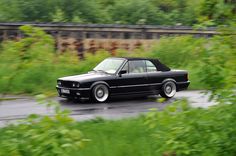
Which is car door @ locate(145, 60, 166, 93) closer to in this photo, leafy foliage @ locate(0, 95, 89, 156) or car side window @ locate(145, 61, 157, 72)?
car side window @ locate(145, 61, 157, 72)

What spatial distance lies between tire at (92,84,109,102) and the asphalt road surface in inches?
9.4

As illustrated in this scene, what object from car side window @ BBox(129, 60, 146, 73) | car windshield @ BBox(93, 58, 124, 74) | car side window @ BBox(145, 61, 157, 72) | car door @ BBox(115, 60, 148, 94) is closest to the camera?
car door @ BBox(115, 60, 148, 94)

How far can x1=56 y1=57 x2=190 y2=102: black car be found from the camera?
15023 millimetres

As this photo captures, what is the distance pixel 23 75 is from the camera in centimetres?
1908

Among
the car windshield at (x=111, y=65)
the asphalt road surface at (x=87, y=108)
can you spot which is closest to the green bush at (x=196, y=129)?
the asphalt road surface at (x=87, y=108)

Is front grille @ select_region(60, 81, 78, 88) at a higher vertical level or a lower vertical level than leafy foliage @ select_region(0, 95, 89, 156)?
lower

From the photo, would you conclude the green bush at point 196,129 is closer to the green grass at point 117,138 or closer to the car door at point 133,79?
the green grass at point 117,138

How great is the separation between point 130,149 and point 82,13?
37.7 meters

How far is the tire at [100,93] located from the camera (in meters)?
15.1

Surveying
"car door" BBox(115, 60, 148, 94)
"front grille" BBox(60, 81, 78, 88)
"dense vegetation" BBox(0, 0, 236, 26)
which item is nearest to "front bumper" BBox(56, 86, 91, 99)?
"front grille" BBox(60, 81, 78, 88)

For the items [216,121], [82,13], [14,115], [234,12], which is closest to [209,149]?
[216,121]

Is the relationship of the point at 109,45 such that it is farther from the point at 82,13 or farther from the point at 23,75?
the point at 82,13

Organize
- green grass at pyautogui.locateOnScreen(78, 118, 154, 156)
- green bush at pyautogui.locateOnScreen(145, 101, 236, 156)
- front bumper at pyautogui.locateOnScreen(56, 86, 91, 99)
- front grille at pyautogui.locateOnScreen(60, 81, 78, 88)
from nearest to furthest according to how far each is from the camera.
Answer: green bush at pyautogui.locateOnScreen(145, 101, 236, 156) < green grass at pyautogui.locateOnScreen(78, 118, 154, 156) < front bumper at pyautogui.locateOnScreen(56, 86, 91, 99) < front grille at pyautogui.locateOnScreen(60, 81, 78, 88)

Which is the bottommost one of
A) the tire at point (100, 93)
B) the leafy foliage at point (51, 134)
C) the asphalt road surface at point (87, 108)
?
the asphalt road surface at point (87, 108)
